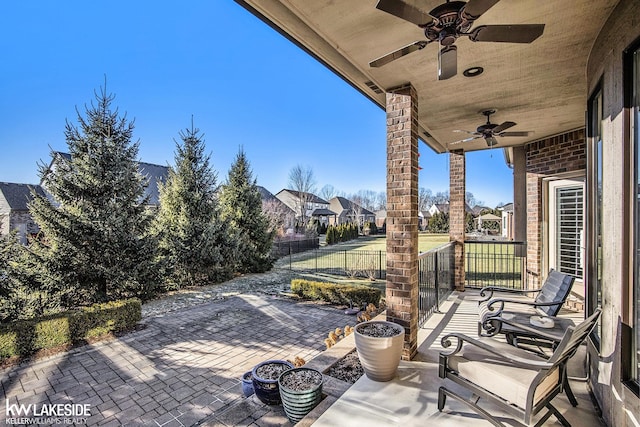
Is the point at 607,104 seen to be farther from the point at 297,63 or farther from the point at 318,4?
the point at 297,63

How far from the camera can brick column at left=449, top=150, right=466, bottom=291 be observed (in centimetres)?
621

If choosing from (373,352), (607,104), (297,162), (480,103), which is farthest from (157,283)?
(297,162)

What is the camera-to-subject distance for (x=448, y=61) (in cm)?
232

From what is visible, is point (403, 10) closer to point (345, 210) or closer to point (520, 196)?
point (520, 196)

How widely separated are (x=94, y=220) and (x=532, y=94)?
9.17 metres

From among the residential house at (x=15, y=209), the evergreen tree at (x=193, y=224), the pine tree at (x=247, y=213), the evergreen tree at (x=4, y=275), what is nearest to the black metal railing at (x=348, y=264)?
the pine tree at (x=247, y=213)

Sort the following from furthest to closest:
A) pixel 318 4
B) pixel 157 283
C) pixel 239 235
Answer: pixel 239 235, pixel 157 283, pixel 318 4

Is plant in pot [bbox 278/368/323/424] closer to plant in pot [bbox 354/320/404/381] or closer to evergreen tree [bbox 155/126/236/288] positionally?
plant in pot [bbox 354/320/404/381]

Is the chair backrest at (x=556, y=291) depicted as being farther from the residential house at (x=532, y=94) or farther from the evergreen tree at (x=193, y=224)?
the evergreen tree at (x=193, y=224)

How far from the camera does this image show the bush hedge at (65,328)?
4582 mm

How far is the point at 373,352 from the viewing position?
2.62 m

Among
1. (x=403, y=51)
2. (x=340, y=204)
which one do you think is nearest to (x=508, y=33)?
(x=403, y=51)

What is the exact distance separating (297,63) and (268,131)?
12.5 metres

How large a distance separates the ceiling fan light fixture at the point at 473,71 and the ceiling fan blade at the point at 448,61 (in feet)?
2.91
